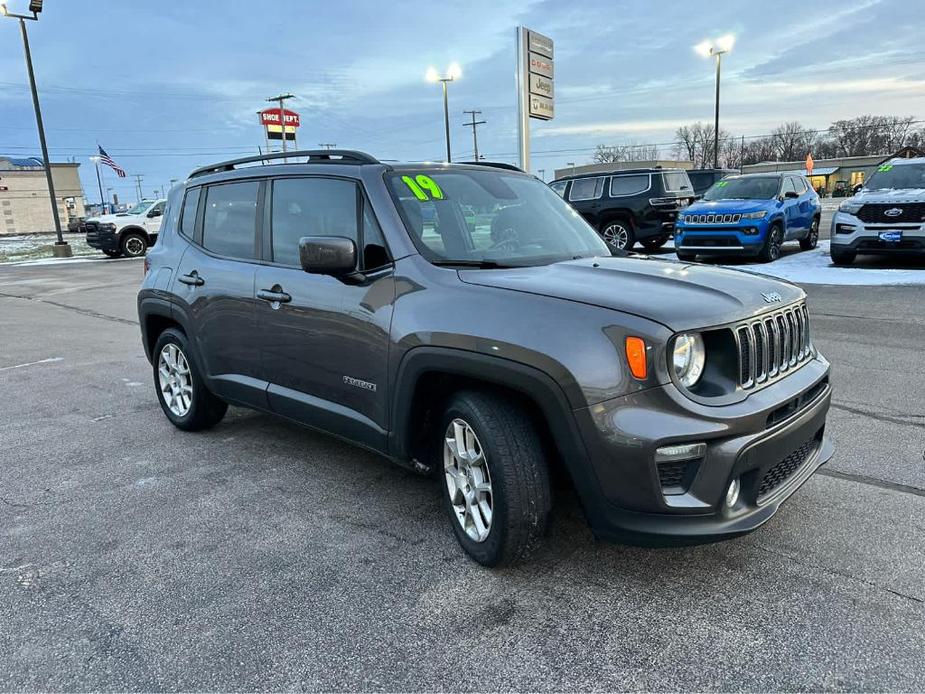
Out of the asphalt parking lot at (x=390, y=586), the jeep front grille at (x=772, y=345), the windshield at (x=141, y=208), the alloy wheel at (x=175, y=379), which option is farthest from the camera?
the windshield at (x=141, y=208)

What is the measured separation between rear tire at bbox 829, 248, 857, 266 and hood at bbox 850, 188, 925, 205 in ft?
3.10

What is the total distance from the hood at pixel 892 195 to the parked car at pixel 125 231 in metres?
20.6

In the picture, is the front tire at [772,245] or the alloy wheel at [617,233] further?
the alloy wheel at [617,233]

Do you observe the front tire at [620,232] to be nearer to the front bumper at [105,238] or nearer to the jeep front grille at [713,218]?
the jeep front grille at [713,218]

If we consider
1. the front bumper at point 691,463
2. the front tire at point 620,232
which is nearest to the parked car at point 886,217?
the front tire at point 620,232

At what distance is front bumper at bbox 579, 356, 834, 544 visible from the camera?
2451 millimetres

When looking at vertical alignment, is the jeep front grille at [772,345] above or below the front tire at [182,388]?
above

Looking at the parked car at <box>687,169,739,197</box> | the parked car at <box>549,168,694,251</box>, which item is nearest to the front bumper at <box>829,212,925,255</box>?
the parked car at <box>549,168,694,251</box>

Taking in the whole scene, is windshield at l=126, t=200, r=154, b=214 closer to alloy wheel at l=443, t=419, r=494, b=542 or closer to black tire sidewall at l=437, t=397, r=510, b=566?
alloy wheel at l=443, t=419, r=494, b=542

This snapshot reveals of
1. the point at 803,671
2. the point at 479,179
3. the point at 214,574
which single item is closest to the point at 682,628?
the point at 803,671

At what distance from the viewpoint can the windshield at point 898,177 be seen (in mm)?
11789

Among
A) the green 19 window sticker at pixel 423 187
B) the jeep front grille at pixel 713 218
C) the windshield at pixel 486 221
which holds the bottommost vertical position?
the jeep front grille at pixel 713 218

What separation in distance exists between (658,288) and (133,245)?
24.9 metres

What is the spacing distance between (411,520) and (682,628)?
144cm
